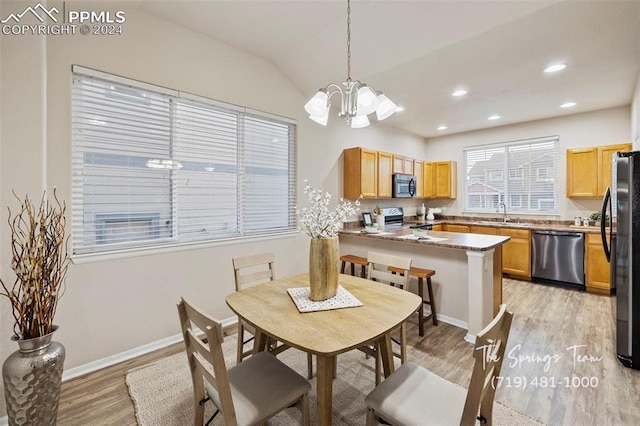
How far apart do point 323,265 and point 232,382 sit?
30.2 inches

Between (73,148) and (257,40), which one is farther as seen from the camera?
(257,40)

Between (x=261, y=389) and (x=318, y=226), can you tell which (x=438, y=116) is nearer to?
(x=318, y=226)

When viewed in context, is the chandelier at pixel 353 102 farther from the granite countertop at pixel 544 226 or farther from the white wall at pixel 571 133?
A: the white wall at pixel 571 133

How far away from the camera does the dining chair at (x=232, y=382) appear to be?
1.13 meters

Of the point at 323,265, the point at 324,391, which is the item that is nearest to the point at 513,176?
the point at 323,265

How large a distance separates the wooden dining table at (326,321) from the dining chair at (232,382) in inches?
8.0

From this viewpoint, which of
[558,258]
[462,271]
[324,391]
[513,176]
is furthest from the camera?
[513,176]

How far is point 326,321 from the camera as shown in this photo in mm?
1465

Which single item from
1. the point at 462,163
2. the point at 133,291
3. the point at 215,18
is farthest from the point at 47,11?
the point at 462,163

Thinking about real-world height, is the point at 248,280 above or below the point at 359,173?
below

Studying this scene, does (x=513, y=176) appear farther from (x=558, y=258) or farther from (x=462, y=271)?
(x=462, y=271)

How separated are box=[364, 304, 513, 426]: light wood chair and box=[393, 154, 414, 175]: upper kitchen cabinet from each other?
162 inches

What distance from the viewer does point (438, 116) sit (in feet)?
15.9

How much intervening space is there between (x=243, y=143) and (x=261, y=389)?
8.54 ft
